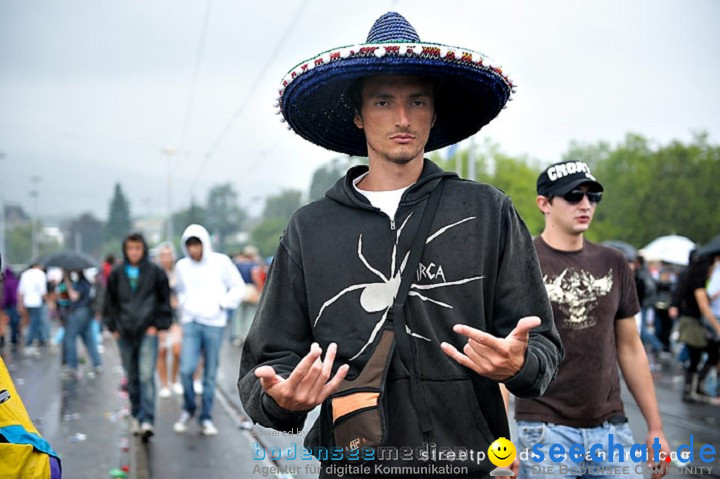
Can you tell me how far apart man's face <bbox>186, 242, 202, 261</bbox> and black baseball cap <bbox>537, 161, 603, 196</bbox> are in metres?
5.29

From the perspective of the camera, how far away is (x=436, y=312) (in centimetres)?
238

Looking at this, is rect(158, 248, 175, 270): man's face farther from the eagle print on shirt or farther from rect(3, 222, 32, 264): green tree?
rect(3, 222, 32, 264): green tree

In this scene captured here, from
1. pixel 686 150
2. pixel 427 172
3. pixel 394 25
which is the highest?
pixel 686 150

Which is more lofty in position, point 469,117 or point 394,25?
point 394,25

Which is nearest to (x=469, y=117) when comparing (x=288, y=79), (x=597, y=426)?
(x=288, y=79)

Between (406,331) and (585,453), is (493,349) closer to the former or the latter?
(406,331)

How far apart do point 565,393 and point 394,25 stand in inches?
85.8

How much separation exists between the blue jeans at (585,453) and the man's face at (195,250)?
18.6 feet

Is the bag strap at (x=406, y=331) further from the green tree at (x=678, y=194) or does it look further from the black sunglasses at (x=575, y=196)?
the green tree at (x=678, y=194)

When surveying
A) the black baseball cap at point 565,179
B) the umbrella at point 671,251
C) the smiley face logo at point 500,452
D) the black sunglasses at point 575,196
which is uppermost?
the umbrella at point 671,251

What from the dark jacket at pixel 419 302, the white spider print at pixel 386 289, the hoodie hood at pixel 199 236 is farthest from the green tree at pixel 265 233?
the white spider print at pixel 386 289

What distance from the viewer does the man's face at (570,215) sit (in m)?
4.16

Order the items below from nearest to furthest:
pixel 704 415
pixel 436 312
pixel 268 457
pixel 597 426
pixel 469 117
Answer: pixel 436 312 < pixel 469 117 < pixel 597 426 < pixel 268 457 < pixel 704 415

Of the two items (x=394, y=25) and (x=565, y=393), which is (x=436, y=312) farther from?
(x=565, y=393)
